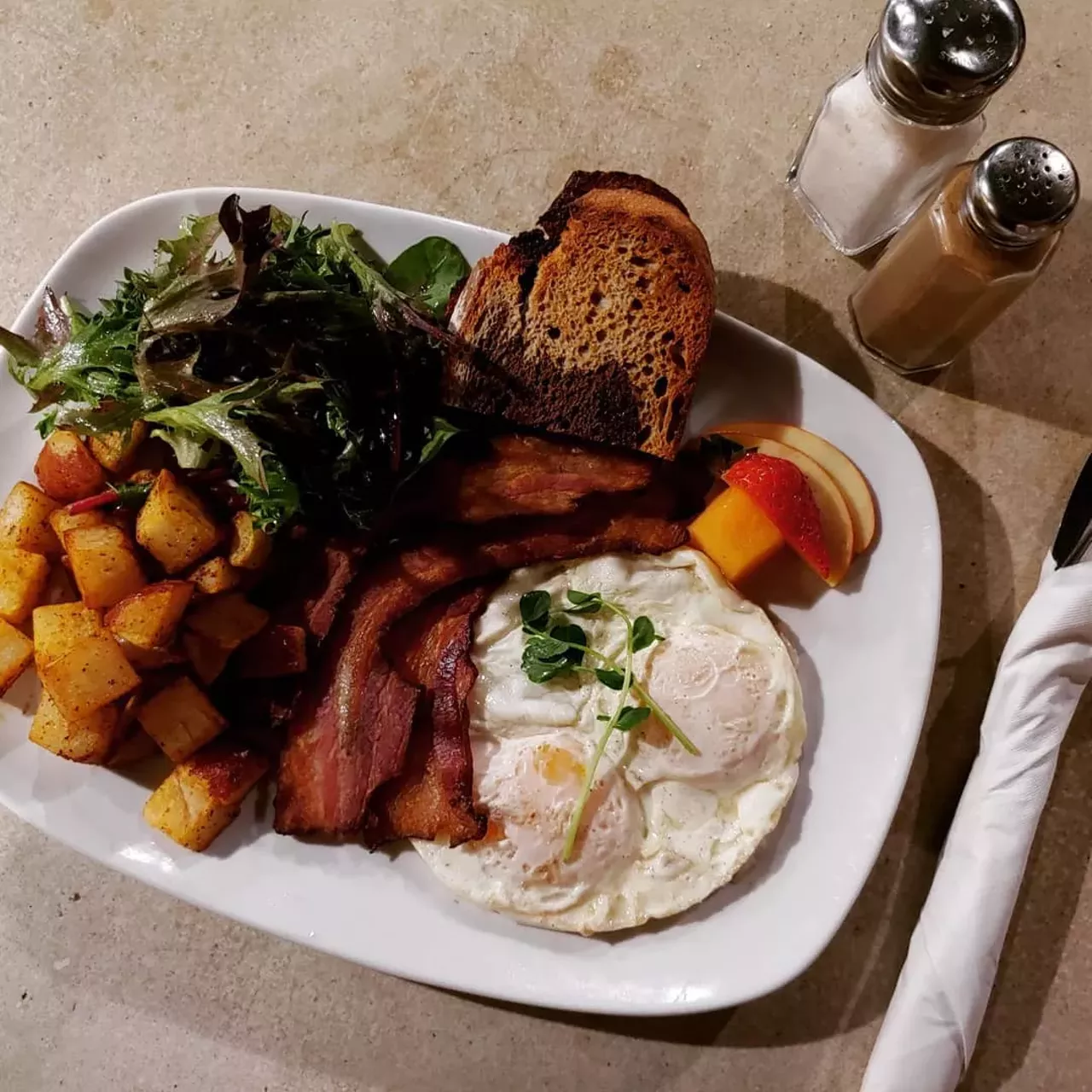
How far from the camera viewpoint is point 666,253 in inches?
73.9

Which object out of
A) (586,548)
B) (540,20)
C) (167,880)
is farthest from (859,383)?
(167,880)

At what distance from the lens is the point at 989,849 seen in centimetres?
185

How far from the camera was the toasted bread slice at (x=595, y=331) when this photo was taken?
1.87m

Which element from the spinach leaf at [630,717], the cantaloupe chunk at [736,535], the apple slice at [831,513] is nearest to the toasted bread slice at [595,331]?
the cantaloupe chunk at [736,535]

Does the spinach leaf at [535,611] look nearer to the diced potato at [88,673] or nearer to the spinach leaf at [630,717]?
the spinach leaf at [630,717]

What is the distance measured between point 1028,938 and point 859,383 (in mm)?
1288

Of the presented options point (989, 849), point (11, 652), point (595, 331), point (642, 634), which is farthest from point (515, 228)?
point (989, 849)

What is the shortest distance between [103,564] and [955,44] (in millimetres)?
1878

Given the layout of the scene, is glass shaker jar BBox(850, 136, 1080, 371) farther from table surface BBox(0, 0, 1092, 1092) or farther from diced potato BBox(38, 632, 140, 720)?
diced potato BBox(38, 632, 140, 720)

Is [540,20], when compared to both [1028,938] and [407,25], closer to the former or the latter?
[407,25]

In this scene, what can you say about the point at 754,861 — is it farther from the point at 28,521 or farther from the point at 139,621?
the point at 28,521

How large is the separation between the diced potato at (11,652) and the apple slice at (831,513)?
1.59 metres

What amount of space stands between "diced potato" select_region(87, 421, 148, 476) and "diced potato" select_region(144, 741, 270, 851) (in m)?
0.61

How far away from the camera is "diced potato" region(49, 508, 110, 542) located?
1.78m
